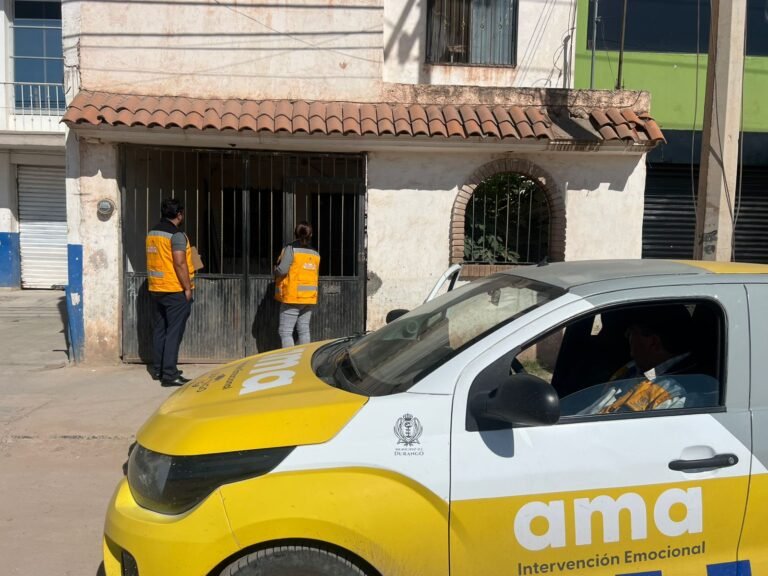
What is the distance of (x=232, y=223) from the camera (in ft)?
25.2

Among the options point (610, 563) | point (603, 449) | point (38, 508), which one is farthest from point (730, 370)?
point (38, 508)

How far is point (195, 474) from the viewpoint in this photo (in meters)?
2.30

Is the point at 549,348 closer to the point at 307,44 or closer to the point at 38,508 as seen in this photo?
the point at 38,508

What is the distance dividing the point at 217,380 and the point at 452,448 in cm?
130

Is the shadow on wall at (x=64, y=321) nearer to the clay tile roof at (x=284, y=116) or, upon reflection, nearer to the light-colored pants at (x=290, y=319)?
the light-colored pants at (x=290, y=319)

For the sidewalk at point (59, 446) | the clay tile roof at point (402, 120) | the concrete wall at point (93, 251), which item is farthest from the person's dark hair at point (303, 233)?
the concrete wall at point (93, 251)

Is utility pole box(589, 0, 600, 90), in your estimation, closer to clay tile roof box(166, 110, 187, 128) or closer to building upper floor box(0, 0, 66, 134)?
clay tile roof box(166, 110, 187, 128)

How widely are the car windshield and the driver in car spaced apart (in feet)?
1.56

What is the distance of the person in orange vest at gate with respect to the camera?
6.72 m

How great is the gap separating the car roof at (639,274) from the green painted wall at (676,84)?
835cm

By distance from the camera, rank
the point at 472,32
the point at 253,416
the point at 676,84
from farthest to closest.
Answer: the point at 676,84
the point at 472,32
the point at 253,416

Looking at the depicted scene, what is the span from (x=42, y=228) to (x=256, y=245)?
9007 mm

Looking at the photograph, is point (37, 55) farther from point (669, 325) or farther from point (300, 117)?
point (669, 325)

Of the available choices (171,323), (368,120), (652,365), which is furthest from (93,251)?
(652,365)
